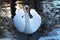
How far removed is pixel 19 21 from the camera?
7203 millimetres

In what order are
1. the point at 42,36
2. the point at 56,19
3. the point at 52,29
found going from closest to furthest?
the point at 42,36 < the point at 52,29 < the point at 56,19

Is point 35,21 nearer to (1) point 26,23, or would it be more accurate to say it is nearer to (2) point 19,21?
(1) point 26,23

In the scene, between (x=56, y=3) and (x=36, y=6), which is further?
(x=56, y=3)

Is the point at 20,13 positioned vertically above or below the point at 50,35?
above

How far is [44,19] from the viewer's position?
7750 millimetres

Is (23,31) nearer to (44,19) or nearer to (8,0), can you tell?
(44,19)

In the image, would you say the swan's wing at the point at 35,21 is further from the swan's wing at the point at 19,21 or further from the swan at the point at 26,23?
the swan's wing at the point at 19,21

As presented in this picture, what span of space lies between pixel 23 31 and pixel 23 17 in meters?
0.41

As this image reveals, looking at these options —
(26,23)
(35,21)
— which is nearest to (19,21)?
(26,23)

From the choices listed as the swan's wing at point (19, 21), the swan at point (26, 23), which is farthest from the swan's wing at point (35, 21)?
the swan's wing at point (19, 21)

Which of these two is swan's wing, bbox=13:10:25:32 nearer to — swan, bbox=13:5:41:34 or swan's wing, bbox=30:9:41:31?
swan, bbox=13:5:41:34

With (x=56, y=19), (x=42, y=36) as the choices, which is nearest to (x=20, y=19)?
(x=42, y=36)

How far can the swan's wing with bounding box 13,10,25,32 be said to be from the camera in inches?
280

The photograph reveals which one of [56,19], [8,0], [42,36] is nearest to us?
[42,36]
